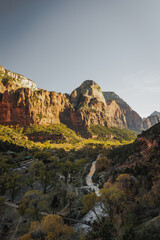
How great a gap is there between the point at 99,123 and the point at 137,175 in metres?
146

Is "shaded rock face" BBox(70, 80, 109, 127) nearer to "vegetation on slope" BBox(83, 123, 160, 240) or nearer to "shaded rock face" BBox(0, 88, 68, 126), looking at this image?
"shaded rock face" BBox(0, 88, 68, 126)

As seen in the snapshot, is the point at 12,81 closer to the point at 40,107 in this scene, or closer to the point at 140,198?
the point at 40,107

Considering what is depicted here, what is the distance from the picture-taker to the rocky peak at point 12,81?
137 metres

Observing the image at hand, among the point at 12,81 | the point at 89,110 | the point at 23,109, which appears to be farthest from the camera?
the point at 89,110

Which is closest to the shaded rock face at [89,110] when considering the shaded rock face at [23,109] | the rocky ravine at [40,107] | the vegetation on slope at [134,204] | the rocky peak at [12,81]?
the rocky ravine at [40,107]

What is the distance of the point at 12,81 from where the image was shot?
493 feet

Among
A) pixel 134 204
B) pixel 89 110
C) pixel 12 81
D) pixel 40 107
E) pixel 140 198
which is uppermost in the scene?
pixel 12 81

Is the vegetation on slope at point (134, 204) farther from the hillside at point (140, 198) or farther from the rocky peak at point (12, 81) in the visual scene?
the rocky peak at point (12, 81)

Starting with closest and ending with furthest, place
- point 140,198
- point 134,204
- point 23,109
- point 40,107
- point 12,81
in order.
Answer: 1. point 134,204
2. point 140,198
3. point 23,109
4. point 40,107
5. point 12,81

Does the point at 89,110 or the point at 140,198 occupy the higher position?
the point at 89,110

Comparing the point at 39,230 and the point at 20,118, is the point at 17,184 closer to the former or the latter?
the point at 39,230

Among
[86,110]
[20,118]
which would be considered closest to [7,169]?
[20,118]

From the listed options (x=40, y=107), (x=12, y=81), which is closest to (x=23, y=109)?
(x=40, y=107)

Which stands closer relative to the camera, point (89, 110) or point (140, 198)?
point (140, 198)
